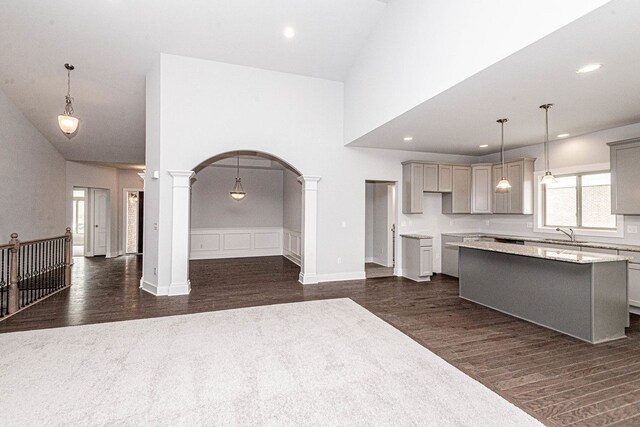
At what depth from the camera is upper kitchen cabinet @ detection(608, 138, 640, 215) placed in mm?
4332

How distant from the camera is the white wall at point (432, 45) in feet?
8.36

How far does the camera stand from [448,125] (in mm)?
4875

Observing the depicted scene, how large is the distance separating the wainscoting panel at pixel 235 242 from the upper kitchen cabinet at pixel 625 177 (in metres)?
7.92

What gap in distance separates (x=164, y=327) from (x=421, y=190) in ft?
17.3

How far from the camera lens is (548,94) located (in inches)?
142

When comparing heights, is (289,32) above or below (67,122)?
above

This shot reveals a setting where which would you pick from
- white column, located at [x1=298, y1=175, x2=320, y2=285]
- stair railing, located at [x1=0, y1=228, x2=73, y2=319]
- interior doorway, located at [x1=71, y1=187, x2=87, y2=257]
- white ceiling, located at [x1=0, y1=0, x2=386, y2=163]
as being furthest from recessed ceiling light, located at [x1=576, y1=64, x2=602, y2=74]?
interior doorway, located at [x1=71, y1=187, x2=87, y2=257]

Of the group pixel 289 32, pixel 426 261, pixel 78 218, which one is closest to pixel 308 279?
pixel 426 261

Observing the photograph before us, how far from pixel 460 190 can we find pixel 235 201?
638 centimetres

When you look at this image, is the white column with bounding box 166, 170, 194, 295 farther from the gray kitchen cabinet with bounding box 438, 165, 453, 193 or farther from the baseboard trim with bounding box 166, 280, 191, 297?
the gray kitchen cabinet with bounding box 438, 165, 453, 193

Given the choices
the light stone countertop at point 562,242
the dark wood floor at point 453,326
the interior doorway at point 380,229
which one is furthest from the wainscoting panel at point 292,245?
the light stone countertop at point 562,242

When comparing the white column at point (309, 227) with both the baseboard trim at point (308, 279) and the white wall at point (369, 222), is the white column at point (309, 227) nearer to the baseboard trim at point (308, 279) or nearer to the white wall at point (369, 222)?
the baseboard trim at point (308, 279)

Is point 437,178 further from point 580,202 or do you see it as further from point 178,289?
point 178,289

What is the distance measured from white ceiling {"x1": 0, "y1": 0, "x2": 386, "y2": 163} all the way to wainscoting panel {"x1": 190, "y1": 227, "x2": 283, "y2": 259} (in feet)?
13.5
